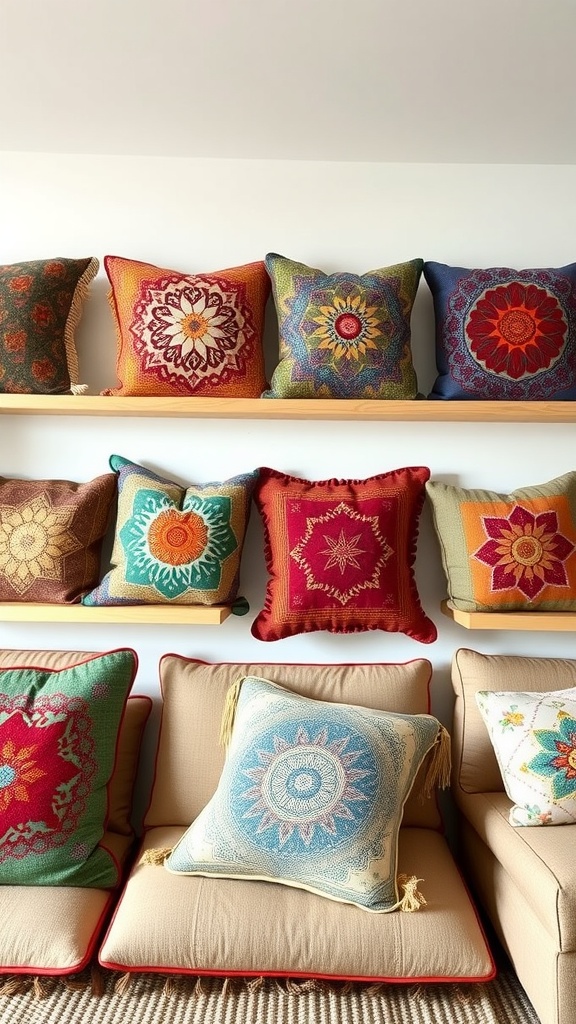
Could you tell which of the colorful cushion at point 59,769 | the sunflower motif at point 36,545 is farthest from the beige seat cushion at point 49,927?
the sunflower motif at point 36,545

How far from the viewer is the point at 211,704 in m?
1.87

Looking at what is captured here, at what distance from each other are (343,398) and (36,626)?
110cm

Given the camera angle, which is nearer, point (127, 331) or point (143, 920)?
point (143, 920)

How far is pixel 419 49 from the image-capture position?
154 centimetres

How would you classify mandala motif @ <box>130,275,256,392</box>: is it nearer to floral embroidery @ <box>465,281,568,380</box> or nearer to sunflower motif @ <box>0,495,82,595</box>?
sunflower motif @ <box>0,495,82,595</box>

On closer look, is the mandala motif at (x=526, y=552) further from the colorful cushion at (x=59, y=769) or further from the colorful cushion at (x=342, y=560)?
the colorful cushion at (x=59, y=769)

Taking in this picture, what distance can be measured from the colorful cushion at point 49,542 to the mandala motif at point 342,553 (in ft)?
1.82

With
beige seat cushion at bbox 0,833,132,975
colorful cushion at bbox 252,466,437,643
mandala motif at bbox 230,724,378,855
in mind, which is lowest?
beige seat cushion at bbox 0,833,132,975

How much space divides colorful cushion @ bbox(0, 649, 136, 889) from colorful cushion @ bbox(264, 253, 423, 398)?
2.87ft

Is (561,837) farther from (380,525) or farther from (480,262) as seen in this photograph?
(480,262)

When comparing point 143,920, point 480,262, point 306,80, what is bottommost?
point 143,920

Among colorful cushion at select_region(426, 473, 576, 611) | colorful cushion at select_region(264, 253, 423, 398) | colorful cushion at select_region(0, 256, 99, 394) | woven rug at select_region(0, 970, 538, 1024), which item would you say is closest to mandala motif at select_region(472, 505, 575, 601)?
colorful cushion at select_region(426, 473, 576, 611)

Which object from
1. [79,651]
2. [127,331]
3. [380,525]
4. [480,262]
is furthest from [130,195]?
[79,651]

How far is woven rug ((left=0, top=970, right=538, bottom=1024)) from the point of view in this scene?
138 cm
